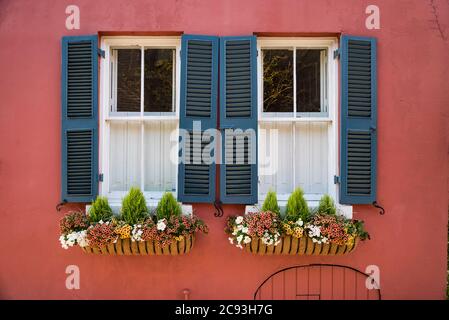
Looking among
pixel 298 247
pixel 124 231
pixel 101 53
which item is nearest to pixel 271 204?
pixel 298 247

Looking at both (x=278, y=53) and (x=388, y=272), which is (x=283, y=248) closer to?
(x=388, y=272)

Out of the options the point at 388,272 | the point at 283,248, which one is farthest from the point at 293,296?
the point at 388,272

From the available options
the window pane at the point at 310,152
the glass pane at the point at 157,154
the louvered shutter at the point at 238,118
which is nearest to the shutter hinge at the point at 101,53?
the glass pane at the point at 157,154

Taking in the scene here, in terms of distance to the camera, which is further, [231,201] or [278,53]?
[278,53]

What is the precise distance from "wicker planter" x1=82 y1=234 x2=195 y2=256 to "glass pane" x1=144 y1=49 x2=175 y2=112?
54.7 inches

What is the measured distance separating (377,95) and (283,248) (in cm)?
180

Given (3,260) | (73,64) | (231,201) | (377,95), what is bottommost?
(3,260)

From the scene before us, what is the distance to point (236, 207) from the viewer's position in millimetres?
4766

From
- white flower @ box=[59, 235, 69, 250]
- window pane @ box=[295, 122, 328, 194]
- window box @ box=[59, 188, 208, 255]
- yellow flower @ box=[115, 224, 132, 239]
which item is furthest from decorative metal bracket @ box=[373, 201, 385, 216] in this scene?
white flower @ box=[59, 235, 69, 250]

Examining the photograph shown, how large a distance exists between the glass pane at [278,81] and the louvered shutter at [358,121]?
1.83ft

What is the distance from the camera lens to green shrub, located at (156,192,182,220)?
178 inches

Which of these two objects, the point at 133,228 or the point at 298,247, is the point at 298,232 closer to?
the point at 298,247

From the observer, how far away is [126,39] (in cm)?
493

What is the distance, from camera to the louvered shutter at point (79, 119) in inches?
186
